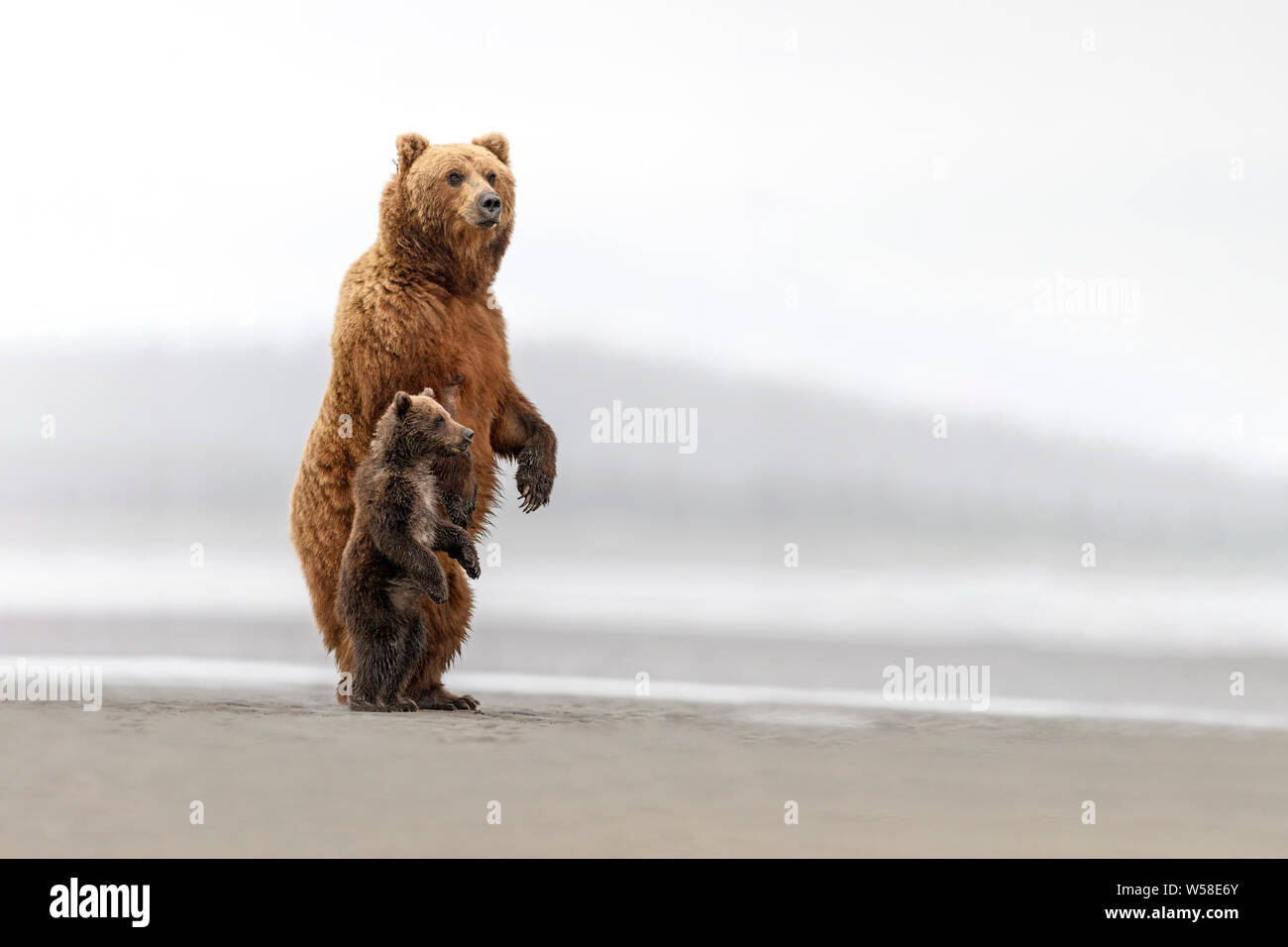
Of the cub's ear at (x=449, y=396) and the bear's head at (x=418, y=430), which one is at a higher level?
the cub's ear at (x=449, y=396)

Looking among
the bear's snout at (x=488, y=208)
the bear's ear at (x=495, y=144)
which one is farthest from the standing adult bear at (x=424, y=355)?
the bear's ear at (x=495, y=144)

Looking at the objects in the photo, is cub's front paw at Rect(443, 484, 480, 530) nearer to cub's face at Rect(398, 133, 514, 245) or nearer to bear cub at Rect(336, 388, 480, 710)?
bear cub at Rect(336, 388, 480, 710)

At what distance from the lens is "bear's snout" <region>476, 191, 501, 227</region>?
23.7ft

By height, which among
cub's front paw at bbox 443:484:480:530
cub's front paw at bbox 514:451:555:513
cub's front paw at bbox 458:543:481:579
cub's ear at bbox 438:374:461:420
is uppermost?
cub's ear at bbox 438:374:461:420

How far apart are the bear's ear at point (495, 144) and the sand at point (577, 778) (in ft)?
8.39

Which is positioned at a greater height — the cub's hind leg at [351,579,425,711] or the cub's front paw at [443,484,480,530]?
the cub's front paw at [443,484,480,530]

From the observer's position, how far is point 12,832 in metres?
5.06

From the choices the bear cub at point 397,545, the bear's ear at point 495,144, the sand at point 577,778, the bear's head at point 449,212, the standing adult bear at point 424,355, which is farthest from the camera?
the bear's ear at point 495,144

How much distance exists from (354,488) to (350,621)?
0.56 metres

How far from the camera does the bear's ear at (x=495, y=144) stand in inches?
301

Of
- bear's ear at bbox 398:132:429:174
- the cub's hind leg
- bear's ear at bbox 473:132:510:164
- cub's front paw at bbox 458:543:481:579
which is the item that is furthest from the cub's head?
bear's ear at bbox 473:132:510:164

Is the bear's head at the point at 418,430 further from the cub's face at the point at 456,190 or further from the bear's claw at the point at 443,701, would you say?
the bear's claw at the point at 443,701

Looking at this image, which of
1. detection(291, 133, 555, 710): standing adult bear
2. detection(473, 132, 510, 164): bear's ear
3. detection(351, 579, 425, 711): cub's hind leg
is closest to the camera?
detection(351, 579, 425, 711): cub's hind leg

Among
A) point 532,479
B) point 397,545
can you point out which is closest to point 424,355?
point 532,479
